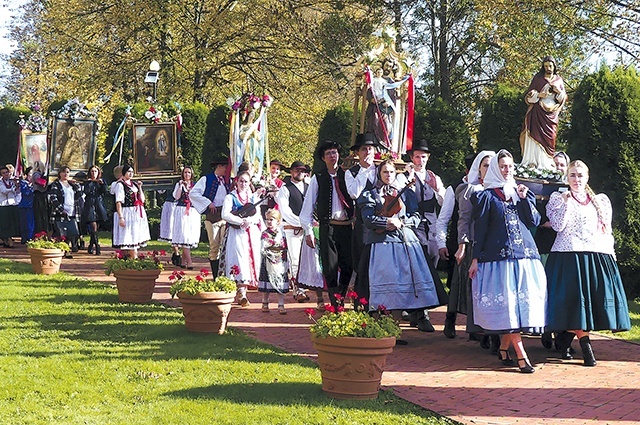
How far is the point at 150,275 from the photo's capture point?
11703 mm

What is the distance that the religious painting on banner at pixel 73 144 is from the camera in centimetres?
2083

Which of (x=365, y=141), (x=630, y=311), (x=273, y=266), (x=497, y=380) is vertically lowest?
(x=497, y=380)

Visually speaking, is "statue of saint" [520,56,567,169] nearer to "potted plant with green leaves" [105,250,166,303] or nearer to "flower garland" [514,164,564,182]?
"flower garland" [514,164,564,182]

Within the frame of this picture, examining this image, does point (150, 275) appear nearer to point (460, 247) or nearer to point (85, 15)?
point (460, 247)

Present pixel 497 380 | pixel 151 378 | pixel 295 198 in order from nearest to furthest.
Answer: pixel 151 378, pixel 497 380, pixel 295 198

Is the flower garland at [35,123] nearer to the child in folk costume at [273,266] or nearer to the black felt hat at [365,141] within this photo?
the child in folk costume at [273,266]

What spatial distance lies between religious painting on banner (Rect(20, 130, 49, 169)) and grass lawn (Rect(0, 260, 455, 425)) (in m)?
13.8

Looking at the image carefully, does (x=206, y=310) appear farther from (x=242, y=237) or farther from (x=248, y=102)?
(x=248, y=102)

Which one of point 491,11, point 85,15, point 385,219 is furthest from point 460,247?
point 85,15

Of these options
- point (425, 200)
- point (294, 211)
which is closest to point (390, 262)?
point (425, 200)

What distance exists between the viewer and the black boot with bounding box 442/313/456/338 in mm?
9680

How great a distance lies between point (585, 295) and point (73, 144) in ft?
50.7

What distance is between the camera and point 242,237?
1146 cm

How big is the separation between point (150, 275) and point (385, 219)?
13.1 feet
